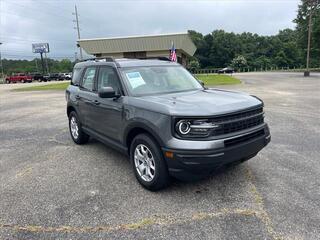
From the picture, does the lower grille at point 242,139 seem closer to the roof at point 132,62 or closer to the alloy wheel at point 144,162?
the alloy wheel at point 144,162

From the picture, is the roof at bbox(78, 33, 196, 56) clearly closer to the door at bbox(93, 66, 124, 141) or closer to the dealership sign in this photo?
the door at bbox(93, 66, 124, 141)

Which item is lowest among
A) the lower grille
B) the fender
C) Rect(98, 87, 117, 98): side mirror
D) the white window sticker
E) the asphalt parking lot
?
the asphalt parking lot

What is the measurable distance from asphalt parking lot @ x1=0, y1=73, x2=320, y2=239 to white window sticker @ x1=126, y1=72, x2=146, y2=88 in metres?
1.49

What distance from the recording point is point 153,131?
12.1 ft

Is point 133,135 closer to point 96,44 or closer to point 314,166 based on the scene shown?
point 314,166

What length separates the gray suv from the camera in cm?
343

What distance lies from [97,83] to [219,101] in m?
2.52

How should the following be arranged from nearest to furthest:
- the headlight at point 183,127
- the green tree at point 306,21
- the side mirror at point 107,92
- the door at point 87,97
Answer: the headlight at point 183,127 → the side mirror at point 107,92 → the door at point 87,97 → the green tree at point 306,21

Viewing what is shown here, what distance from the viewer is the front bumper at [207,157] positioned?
3359mm

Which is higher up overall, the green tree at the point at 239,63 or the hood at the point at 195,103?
the green tree at the point at 239,63

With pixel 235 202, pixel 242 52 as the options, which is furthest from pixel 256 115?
pixel 242 52

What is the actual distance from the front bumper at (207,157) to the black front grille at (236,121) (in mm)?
112

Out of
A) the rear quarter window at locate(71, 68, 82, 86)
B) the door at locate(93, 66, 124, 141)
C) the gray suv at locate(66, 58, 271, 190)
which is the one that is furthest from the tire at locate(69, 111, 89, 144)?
Answer: the door at locate(93, 66, 124, 141)

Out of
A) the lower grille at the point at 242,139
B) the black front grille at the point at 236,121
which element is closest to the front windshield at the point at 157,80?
the black front grille at the point at 236,121
